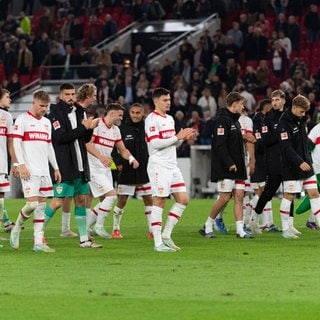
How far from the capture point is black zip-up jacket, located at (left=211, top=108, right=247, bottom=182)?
2020cm

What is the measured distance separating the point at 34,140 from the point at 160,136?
69.3 inches

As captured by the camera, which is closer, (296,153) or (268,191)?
(296,153)

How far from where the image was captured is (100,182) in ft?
67.2

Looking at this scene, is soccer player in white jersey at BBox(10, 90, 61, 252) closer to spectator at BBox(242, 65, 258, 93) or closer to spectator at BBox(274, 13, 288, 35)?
spectator at BBox(242, 65, 258, 93)

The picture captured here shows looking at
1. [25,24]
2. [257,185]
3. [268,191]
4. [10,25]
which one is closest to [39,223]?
[268,191]

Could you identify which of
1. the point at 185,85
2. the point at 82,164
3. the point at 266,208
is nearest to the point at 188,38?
the point at 185,85

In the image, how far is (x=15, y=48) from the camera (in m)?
45.7

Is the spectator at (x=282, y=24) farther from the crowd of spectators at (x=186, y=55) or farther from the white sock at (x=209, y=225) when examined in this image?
the white sock at (x=209, y=225)

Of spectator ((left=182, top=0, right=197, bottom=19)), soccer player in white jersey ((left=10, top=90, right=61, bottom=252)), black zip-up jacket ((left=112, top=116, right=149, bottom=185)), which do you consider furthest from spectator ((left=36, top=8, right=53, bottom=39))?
soccer player in white jersey ((left=10, top=90, right=61, bottom=252))

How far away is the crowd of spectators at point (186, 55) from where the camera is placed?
37531 millimetres

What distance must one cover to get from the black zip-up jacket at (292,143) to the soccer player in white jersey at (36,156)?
3.89 meters

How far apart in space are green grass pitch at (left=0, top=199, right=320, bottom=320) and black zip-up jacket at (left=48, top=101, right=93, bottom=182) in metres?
1.14

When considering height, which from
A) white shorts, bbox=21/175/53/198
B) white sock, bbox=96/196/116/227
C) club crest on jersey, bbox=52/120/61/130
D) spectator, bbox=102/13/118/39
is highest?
spectator, bbox=102/13/118/39

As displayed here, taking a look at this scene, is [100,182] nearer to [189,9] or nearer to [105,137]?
[105,137]
